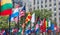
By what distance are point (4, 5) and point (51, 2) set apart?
9360 centimetres

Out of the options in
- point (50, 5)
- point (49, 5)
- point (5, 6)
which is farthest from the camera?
point (49, 5)

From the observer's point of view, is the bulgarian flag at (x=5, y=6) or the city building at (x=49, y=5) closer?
the bulgarian flag at (x=5, y=6)

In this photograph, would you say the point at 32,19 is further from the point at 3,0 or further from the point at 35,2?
the point at 35,2

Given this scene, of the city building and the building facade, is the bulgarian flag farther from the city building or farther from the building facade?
the building facade

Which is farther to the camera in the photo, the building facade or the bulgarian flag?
the building facade

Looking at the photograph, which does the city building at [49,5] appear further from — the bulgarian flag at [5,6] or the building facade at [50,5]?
the bulgarian flag at [5,6]

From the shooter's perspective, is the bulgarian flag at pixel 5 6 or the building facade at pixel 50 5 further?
the building facade at pixel 50 5

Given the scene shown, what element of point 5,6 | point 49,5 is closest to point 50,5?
point 49,5

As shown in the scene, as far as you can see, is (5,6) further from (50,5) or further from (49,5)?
(49,5)

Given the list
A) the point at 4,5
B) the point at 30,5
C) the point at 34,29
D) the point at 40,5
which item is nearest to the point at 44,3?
the point at 40,5

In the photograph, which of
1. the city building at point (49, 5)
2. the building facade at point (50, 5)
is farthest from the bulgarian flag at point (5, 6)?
the building facade at point (50, 5)

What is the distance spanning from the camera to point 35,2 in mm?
113625

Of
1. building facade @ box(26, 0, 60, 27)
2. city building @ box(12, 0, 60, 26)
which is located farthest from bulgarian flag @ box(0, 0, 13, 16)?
building facade @ box(26, 0, 60, 27)

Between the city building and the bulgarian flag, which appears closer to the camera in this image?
the bulgarian flag
